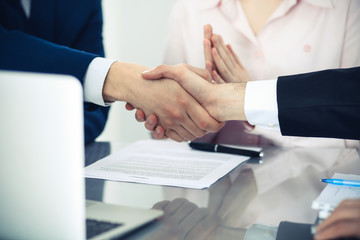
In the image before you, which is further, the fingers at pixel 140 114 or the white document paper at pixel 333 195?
the fingers at pixel 140 114

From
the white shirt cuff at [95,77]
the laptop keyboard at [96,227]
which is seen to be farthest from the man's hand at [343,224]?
the white shirt cuff at [95,77]

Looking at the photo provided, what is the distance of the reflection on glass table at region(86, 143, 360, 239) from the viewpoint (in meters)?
0.60

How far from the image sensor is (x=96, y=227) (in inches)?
21.4

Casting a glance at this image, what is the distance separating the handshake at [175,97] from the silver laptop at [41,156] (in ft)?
2.18

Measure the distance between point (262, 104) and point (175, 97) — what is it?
256 mm

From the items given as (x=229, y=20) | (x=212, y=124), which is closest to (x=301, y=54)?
(x=229, y=20)

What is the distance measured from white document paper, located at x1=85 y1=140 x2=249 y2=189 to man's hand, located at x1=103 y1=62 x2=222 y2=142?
0.08m

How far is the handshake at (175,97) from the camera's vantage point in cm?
108

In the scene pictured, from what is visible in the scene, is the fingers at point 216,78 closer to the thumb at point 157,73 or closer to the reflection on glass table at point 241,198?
the thumb at point 157,73

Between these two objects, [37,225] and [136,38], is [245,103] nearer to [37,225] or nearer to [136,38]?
Answer: [37,225]

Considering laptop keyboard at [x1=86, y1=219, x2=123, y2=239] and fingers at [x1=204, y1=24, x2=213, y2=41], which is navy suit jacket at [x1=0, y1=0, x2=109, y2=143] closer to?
fingers at [x1=204, y1=24, x2=213, y2=41]

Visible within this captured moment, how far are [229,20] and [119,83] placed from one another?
637 millimetres


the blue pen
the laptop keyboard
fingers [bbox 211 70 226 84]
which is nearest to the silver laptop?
the laptop keyboard

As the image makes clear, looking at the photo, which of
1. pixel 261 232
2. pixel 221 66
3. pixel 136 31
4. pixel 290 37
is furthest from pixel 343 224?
pixel 136 31
